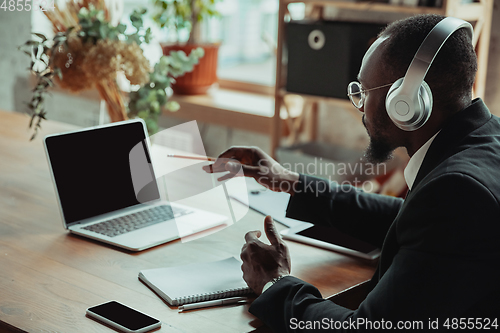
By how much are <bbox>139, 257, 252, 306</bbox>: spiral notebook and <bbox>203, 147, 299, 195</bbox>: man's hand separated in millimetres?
250

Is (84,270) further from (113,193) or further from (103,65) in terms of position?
(103,65)

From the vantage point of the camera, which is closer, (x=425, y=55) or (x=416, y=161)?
(x=425, y=55)

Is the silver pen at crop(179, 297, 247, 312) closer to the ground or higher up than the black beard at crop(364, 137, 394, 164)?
closer to the ground

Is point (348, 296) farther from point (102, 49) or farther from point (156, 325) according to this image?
point (102, 49)

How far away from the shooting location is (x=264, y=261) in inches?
43.0

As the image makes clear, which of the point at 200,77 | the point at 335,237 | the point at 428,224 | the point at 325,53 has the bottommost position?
the point at 335,237

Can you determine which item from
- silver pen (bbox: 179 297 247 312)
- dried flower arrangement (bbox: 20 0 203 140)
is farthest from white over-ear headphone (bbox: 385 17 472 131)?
dried flower arrangement (bbox: 20 0 203 140)

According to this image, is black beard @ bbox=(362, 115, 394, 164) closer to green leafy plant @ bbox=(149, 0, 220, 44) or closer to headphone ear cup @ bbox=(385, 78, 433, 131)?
headphone ear cup @ bbox=(385, 78, 433, 131)

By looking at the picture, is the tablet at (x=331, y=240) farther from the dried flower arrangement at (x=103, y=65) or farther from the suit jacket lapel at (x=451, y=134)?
the dried flower arrangement at (x=103, y=65)

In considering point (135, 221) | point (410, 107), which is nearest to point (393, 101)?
point (410, 107)

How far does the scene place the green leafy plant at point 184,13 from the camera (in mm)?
3398

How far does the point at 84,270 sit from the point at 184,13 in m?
2.52

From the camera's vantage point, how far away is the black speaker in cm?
260

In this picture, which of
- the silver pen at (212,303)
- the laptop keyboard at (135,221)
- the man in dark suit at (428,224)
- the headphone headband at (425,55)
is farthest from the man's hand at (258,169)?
the headphone headband at (425,55)
